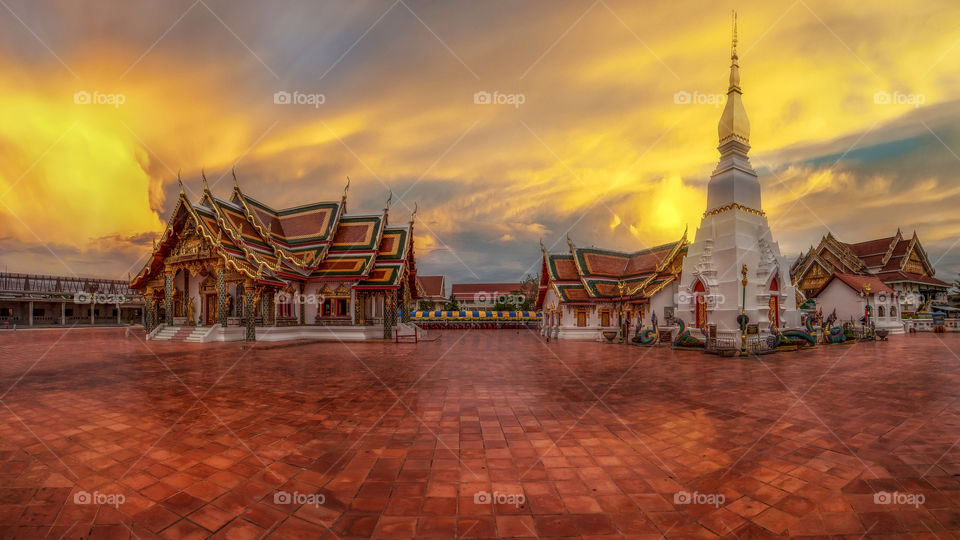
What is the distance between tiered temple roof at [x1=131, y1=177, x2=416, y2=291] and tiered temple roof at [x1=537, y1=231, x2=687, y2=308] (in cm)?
895

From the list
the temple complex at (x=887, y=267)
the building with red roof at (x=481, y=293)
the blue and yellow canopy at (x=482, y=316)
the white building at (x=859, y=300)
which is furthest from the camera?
the building with red roof at (x=481, y=293)

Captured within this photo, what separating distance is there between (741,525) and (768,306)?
1510cm

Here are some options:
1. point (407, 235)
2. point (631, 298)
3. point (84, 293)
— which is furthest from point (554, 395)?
point (84, 293)

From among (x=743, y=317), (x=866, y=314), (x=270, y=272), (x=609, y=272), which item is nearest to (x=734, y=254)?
(x=743, y=317)

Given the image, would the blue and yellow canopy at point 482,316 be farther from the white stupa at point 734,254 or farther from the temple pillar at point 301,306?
the white stupa at point 734,254

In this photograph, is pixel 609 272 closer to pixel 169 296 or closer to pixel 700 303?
pixel 700 303

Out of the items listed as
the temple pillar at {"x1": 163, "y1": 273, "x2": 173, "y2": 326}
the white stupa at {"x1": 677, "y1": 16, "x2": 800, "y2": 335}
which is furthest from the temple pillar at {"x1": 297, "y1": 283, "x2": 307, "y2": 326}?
the white stupa at {"x1": 677, "y1": 16, "x2": 800, "y2": 335}

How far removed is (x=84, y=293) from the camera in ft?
131

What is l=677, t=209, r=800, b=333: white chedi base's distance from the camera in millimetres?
15008

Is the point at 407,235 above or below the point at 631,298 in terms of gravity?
above

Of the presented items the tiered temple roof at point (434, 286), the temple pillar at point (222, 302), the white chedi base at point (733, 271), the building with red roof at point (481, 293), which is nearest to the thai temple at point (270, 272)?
the temple pillar at point (222, 302)

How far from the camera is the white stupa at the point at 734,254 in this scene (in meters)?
15.1

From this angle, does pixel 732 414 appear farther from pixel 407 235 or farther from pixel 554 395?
pixel 407 235

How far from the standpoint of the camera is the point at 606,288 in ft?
72.5
